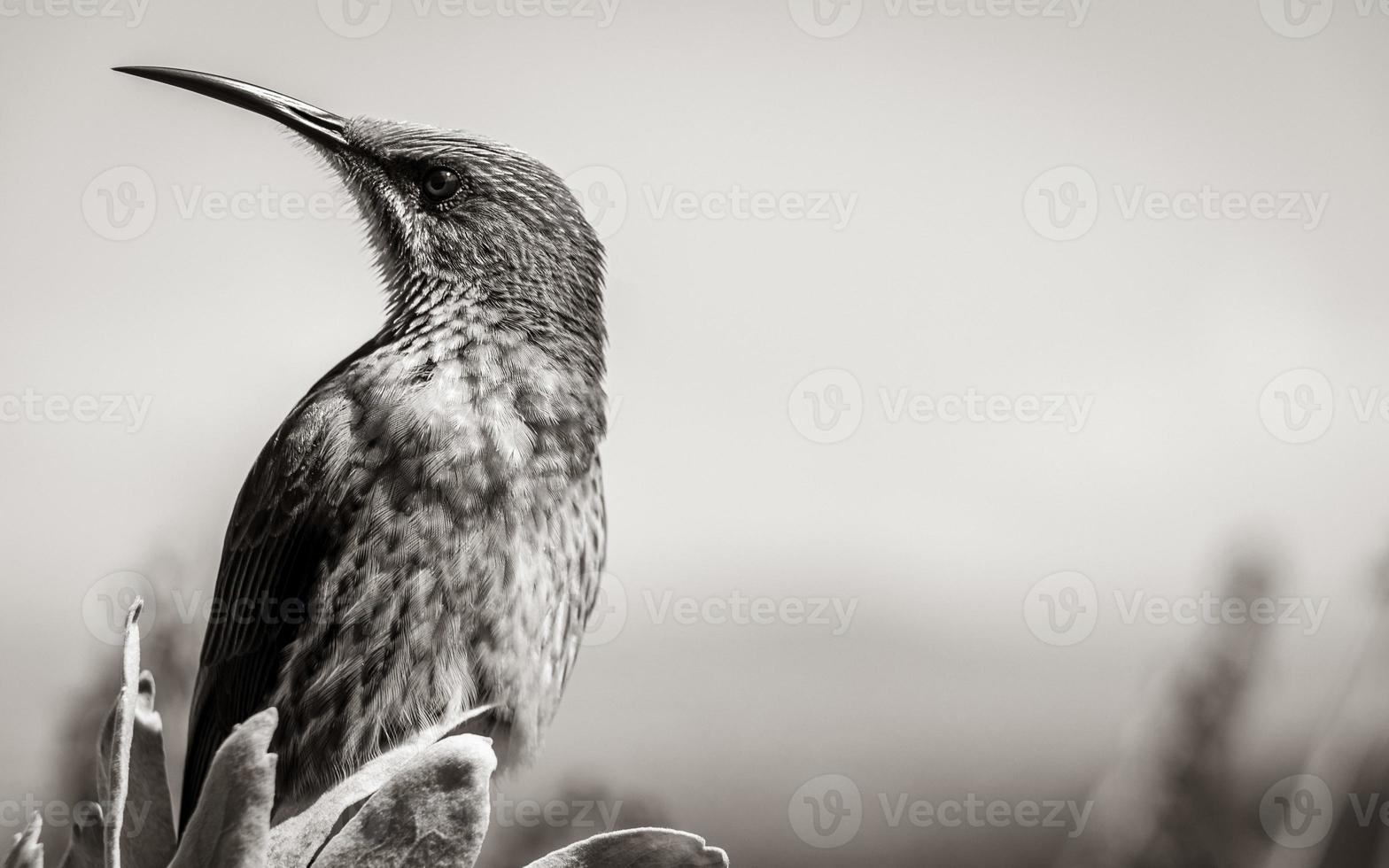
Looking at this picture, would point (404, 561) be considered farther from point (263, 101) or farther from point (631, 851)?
point (631, 851)

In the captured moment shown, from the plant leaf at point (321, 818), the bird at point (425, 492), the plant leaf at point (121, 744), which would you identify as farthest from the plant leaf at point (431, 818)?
the bird at point (425, 492)

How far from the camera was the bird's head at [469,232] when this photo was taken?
279cm

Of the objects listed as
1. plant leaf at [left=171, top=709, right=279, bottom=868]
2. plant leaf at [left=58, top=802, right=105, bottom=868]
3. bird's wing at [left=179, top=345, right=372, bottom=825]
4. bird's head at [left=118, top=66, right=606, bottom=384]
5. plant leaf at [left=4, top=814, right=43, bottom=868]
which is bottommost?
bird's wing at [left=179, top=345, right=372, bottom=825]

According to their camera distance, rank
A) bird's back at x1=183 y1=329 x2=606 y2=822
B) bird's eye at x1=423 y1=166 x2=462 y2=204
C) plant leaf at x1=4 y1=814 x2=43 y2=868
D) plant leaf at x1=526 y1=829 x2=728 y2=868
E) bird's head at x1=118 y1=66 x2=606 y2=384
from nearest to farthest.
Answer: plant leaf at x1=4 y1=814 x2=43 y2=868
plant leaf at x1=526 y1=829 x2=728 y2=868
bird's back at x1=183 y1=329 x2=606 y2=822
bird's head at x1=118 y1=66 x2=606 y2=384
bird's eye at x1=423 y1=166 x2=462 y2=204

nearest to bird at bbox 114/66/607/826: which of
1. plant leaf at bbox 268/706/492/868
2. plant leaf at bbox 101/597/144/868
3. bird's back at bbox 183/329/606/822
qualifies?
bird's back at bbox 183/329/606/822

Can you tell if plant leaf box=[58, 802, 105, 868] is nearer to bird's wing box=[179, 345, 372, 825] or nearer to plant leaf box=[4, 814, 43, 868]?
plant leaf box=[4, 814, 43, 868]

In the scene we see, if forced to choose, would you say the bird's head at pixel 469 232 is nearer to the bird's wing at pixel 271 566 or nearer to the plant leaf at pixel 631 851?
the bird's wing at pixel 271 566

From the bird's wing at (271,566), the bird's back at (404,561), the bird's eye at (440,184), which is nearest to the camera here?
the bird's back at (404,561)

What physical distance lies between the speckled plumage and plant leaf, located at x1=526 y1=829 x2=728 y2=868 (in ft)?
4.99

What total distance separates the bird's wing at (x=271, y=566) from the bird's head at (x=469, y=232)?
1.21ft

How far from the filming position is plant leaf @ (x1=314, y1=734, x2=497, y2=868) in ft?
2.80

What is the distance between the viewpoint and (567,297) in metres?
2.92

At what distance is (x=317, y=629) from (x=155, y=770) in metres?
1.55

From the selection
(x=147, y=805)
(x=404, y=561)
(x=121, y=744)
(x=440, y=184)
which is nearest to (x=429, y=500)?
(x=404, y=561)
